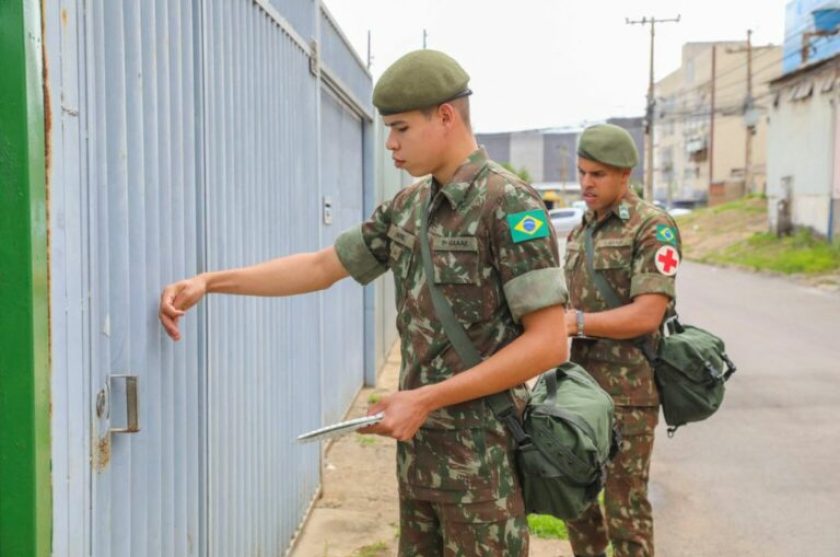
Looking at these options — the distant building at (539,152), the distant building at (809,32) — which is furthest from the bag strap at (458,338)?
the distant building at (539,152)

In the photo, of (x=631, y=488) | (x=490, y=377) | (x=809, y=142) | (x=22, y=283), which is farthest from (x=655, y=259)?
(x=809, y=142)

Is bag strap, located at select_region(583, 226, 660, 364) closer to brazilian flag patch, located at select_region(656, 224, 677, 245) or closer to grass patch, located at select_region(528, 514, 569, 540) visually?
brazilian flag patch, located at select_region(656, 224, 677, 245)

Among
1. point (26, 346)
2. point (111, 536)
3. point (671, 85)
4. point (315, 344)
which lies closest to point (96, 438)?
point (111, 536)

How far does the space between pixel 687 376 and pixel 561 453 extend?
142 centimetres

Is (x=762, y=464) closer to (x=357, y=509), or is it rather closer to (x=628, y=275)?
(x=357, y=509)

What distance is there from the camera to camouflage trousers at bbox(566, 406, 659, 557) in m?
3.45

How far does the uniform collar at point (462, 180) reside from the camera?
2.30 m

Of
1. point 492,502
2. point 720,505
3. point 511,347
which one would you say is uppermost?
point 511,347

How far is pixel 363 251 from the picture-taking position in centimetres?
265

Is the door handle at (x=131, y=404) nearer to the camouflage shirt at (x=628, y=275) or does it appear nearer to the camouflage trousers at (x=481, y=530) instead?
the camouflage trousers at (x=481, y=530)

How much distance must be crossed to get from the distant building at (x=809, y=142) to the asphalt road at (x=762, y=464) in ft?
46.1

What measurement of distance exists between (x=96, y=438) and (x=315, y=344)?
2.81m

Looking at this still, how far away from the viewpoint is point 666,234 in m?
3.49

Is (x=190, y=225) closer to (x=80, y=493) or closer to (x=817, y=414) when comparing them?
(x=80, y=493)
